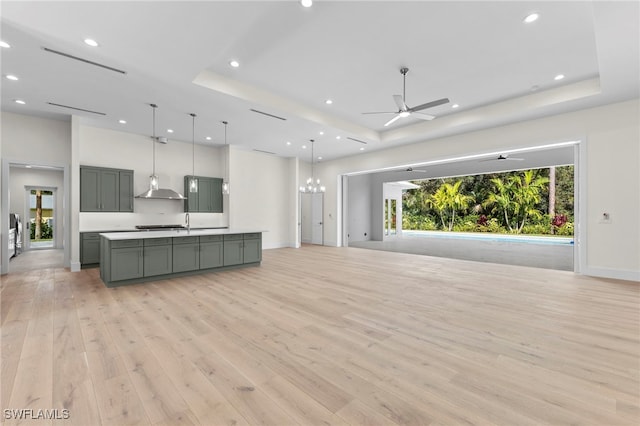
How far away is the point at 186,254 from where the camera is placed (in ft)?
18.0

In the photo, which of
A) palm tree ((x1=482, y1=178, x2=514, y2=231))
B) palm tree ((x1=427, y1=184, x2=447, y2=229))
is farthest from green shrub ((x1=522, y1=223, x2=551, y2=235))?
palm tree ((x1=427, y1=184, x2=447, y2=229))

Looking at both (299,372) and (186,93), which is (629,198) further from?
(186,93)

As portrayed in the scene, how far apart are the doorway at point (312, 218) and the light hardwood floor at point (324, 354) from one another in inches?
265

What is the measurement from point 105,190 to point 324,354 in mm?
7221

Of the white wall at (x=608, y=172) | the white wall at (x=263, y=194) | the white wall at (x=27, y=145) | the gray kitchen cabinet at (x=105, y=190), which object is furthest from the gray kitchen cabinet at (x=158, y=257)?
the white wall at (x=608, y=172)

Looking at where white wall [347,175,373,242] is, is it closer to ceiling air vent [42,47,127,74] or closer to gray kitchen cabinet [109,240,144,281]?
gray kitchen cabinet [109,240,144,281]

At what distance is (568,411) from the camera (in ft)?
5.71

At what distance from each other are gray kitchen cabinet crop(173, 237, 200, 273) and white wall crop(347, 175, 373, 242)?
7.76m

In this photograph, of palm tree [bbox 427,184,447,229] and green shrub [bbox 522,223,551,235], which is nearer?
green shrub [bbox 522,223,551,235]

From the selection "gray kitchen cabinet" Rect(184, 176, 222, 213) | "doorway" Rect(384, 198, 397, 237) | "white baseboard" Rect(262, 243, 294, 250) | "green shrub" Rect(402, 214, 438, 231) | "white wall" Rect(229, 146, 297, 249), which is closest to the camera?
"gray kitchen cabinet" Rect(184, 176, 222, 213)

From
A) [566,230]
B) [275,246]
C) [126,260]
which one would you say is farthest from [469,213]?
[126,260]

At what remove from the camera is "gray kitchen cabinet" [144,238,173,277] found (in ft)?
16.5

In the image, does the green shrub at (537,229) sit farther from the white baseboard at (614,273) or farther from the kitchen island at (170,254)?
the kitchen island at (170,254)

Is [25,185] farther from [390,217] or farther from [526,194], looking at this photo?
[526,194]
